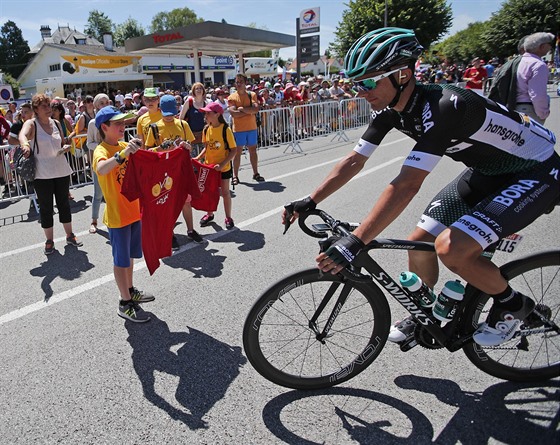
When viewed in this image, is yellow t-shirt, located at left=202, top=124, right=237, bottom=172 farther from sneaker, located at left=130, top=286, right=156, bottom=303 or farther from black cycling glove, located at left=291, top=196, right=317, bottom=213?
black cycling glove, located at left=291, top=196, right=317, bottom=213

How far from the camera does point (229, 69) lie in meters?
64.2

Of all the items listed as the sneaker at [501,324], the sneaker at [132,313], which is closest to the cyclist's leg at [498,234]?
the sneaker at [501,324]

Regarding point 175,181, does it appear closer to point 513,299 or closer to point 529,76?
point 513,299

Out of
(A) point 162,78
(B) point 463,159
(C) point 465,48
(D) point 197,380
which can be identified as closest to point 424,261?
(B) point 463,159

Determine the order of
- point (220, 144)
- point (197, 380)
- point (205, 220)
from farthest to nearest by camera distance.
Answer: point (205, 220), point (220, 144), point (197, 380)

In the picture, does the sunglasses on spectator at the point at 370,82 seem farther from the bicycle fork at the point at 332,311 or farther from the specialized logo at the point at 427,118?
the bicycle fork at the point at 332,311

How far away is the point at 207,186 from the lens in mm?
5895

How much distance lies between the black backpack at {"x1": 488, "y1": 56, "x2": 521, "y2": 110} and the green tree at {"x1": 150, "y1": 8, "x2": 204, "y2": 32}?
11546 centimetres

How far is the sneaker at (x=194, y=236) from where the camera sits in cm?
594

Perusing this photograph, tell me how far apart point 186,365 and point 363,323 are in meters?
A: 1.30

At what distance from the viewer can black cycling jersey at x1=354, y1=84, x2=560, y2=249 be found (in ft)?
8.03

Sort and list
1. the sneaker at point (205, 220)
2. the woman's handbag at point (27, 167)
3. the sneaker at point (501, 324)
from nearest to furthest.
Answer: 1. the sneaker at point (501, 324)
2. the woman's handbag at point (27, 167)
3. the sneaker at point (205, 220)

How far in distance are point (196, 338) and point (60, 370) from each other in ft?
3.25

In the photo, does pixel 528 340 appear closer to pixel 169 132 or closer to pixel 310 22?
pixel 169 132
